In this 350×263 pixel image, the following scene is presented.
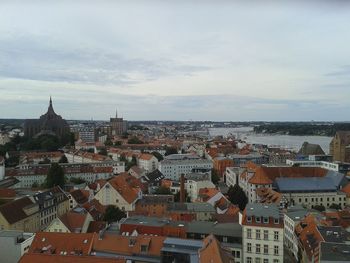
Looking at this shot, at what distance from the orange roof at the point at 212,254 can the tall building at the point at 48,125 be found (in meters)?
42.6

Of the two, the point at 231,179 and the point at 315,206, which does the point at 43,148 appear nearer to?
the point at 231,179

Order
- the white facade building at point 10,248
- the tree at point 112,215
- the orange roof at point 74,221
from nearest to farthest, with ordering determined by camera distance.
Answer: the white facade building at point 10,248 < the orange roof at point 74,221 < the tree at point 112,215

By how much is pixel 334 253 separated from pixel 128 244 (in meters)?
4.66

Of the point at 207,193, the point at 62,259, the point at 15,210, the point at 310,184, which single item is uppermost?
the point at 62,259

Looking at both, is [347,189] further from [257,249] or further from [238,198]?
[257,249]

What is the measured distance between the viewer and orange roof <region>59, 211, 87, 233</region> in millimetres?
12172

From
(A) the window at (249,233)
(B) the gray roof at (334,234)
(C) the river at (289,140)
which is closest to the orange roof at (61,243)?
(A) the window at (249,233)

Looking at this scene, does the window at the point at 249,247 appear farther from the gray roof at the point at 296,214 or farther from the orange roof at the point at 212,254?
the gray roof at the point at 296,214

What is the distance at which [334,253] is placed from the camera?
8867 millimetres

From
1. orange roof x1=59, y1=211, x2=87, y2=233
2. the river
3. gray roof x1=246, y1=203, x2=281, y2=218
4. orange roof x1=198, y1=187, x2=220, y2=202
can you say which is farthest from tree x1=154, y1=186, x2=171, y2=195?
the river

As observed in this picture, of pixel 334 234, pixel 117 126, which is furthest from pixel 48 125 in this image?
pixel 334 234

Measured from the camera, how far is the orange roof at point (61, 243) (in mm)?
9695

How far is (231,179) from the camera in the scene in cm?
2636

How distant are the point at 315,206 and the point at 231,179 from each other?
7.16m
